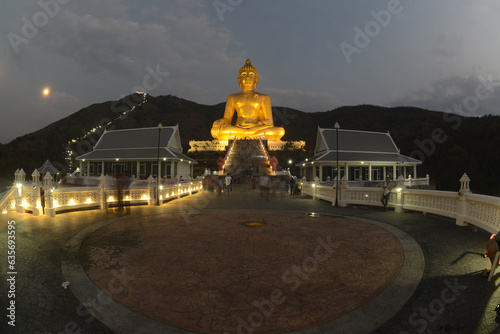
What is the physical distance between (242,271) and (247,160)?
30.8 meters

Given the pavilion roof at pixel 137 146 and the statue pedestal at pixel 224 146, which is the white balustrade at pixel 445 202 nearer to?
the pavilion roof at pixel 137 146

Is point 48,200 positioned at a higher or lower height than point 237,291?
higher

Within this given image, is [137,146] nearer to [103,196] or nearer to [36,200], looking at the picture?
[103,196]

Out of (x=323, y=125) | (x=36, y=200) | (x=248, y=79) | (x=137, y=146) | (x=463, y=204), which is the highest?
(x=323, y=125)

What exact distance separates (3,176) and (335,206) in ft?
194

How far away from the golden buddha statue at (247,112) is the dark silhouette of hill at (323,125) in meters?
5.59

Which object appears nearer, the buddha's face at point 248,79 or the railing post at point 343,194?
the railing post at point 343,194

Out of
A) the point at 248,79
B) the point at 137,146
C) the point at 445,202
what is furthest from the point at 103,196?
the point at 248,79

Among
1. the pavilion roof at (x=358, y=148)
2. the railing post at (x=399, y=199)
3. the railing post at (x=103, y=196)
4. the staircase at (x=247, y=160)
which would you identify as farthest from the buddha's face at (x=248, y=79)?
the railing post at (x=399, y=199)

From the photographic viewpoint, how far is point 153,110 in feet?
410

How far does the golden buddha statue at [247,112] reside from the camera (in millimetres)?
45456

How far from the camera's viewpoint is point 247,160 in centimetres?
3628

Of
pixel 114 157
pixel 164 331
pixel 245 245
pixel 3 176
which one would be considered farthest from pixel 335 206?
pixel 3 176

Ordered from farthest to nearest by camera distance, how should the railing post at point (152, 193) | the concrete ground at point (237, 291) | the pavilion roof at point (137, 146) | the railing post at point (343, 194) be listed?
the pavilion roof at point (137, 146), the railing post at point (152, 193), the railing post at point (343, 194), the concrete ground at point (237, 291)
